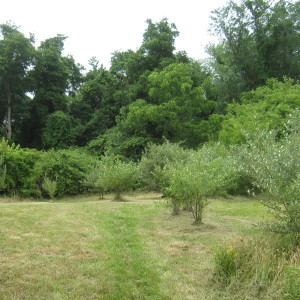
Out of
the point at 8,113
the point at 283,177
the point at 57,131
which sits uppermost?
the point at 8,113

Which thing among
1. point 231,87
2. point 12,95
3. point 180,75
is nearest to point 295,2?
point 231,87

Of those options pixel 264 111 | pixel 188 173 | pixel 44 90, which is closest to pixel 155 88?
pixel 264 111

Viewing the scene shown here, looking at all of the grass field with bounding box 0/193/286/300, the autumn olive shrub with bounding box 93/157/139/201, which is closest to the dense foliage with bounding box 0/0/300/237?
the autumn olive shrub with bounding box 93/157/139/201

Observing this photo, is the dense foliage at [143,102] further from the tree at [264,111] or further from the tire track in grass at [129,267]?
the tire track in grass at [129,267]

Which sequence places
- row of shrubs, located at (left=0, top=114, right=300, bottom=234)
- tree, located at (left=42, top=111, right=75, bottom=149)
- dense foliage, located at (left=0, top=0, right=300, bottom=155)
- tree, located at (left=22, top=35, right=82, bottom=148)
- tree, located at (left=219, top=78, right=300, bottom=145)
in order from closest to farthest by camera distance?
row of shrubs, located at (left=0, top=114, right=300, bottom=234) < tree, located at (left=219, top=78, right=300, bottom=145) < dense foliage, located at (left=0, top=0, right=300, bottom=155) < tree, located at (left=42, top=111, right=75, bottom=149) < tree, located at (left=22, top=35, right=82, bottom=148)

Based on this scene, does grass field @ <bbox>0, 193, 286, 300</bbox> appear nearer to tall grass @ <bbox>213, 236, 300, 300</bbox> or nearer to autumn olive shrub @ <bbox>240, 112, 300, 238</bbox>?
tall grass @ <bbox>213, 236, 300, 300</bbox>

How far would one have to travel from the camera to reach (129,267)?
5602 millimetres

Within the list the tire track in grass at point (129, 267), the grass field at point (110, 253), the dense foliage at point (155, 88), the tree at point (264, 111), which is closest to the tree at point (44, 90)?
the dense foliage at point (155, 88)

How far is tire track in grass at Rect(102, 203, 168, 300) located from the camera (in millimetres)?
4629

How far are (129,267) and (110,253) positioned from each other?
858mm

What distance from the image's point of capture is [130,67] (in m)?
30.2

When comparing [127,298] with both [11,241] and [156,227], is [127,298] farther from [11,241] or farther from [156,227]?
[156,227]

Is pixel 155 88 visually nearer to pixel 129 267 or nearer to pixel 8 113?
pixel 8 113

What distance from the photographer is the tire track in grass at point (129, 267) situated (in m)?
4.63
